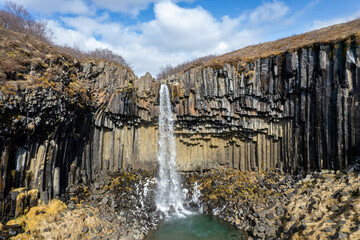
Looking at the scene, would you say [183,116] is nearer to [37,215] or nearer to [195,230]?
[195,230]

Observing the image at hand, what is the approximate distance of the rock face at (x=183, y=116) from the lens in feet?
36.0

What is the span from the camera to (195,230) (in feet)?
43.3

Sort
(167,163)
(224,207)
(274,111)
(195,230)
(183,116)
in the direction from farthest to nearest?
(167,163), (183,116), (274,111), (224,207), (195,230)

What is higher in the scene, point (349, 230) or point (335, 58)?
point (335, 58)

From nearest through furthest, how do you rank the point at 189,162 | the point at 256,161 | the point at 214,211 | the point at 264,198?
the point at 264,198 → the point at 214,211 → the point at 256,161 → the point at 189,162

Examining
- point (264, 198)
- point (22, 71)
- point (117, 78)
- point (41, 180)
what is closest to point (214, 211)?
point (264, 198)

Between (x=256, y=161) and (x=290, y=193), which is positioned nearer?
(x=290, y=193)

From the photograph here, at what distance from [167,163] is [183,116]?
4.44 m

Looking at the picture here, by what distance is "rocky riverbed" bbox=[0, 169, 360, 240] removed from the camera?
31.9 ft

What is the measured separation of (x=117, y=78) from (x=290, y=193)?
15.0 meters

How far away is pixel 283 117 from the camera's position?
51.7 feet

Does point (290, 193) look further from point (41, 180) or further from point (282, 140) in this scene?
point (41, 180)

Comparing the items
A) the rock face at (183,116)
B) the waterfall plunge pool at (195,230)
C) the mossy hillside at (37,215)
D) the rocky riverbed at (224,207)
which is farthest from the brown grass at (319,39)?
the mossy hillside at (37,215)

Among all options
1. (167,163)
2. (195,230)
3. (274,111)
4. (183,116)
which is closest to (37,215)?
(195,230)
